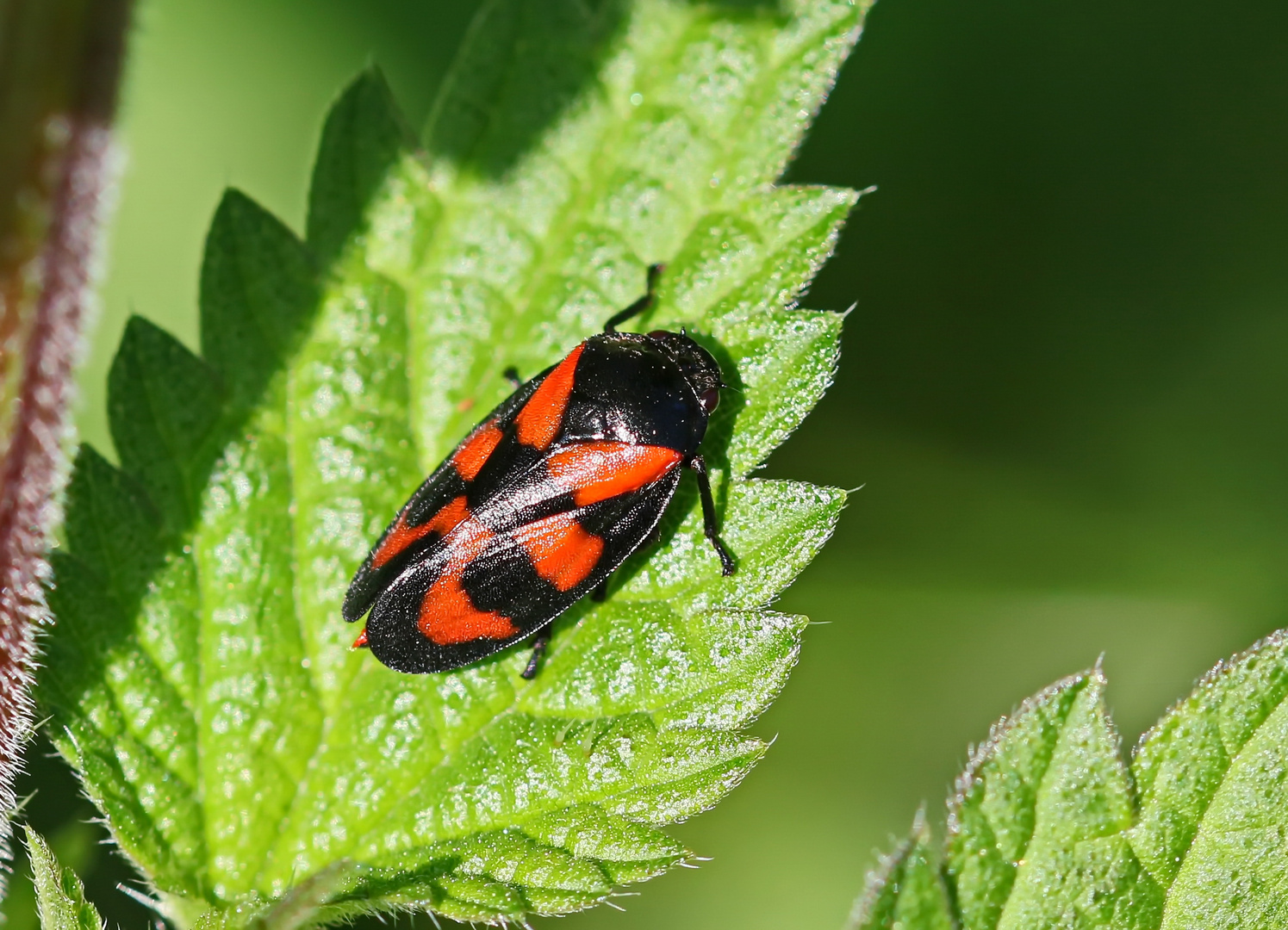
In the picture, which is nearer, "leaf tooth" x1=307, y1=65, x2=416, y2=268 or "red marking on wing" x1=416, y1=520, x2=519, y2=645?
"red marking on wing" x1=416, y1=520, x2=519, y2=645

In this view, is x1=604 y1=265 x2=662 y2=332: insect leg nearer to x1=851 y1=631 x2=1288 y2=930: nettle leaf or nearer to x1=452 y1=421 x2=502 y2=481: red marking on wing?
x1=452 y1=421 x2=502 y2=481: red marking on wing

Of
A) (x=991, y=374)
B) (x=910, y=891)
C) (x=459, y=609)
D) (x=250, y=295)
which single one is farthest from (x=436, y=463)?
(x=991, y=374)

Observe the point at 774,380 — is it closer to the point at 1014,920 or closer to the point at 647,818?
the point at 647,818

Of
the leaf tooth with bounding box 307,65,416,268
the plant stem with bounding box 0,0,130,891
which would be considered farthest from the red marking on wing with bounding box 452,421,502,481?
the plant stem with bounding box 0,0,130,891

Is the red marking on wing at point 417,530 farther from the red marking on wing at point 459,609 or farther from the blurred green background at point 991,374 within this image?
the blurred green background at point 991,374

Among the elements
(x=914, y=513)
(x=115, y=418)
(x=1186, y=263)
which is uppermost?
(x=1186, y=263)

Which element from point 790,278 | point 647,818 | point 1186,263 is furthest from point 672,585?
point 1186,263

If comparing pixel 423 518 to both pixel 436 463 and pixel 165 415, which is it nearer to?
pixel 436 463
